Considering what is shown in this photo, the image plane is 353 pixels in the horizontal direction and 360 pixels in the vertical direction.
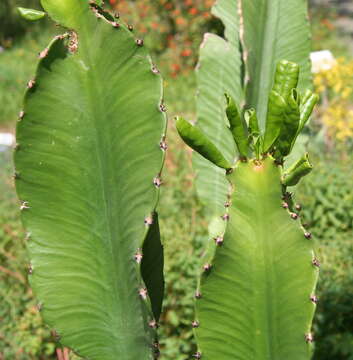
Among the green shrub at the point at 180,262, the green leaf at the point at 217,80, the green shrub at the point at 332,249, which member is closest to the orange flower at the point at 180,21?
the green shrub at the point at 180,262

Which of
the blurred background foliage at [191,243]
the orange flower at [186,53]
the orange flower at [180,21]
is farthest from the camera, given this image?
the orange flower at [180,21]

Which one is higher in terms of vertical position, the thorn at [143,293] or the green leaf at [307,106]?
the green leaf at [307,106]

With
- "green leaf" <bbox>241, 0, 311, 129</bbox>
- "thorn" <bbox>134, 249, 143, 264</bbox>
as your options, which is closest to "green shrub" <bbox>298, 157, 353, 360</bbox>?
"green leaf" <bbox>241, 0, 311, 129</bbox>

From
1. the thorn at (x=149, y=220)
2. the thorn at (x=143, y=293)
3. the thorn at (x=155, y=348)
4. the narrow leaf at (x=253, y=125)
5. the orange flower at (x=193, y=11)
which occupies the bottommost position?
the orange flower at (x=193, y=11)

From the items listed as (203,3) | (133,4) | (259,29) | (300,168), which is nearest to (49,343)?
(259,29)

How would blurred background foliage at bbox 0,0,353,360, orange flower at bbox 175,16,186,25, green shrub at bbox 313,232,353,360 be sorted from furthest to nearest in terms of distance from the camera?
orange flower at bbox 175,16,186,25 → blurred background foliage at bbox 0,0,353,360 → green shrub at bbox 313,232,353,360

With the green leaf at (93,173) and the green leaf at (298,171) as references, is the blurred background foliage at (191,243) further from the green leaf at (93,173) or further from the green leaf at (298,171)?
the green leaf at (298,171)

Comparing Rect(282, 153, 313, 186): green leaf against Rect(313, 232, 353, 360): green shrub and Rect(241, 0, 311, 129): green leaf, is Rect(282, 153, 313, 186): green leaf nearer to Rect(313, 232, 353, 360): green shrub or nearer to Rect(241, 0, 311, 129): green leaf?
Rect(241, 0, 311, 129): green leaf
